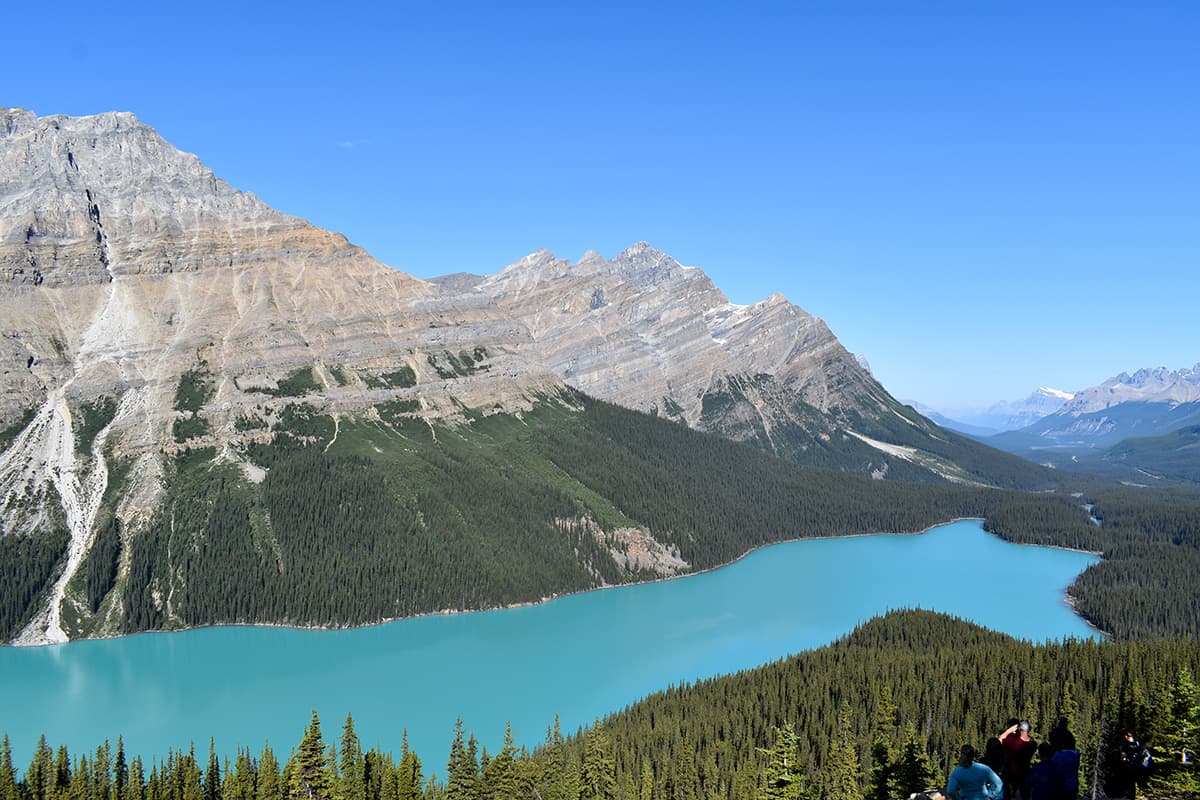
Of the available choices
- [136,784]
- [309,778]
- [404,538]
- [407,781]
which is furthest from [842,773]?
[404,538]

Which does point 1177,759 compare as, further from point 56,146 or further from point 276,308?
point 56,146

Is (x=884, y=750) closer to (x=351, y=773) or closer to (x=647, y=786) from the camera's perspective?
(x=647, y=786)

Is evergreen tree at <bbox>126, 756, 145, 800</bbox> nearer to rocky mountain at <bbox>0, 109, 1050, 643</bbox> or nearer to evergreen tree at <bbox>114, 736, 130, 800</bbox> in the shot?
evergreen tree at <bbox>114, 736, 130, 800</bbox>

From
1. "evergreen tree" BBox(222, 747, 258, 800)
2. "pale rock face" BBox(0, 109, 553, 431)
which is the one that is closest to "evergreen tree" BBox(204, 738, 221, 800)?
"evergreen tree" BBox(222, 747, 258, 800)

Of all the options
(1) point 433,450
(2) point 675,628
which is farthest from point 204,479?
(2) point 675,628

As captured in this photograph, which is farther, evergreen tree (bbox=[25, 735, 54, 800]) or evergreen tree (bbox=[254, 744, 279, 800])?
evergreen tree (bbox=[25, 735, 54, 800])

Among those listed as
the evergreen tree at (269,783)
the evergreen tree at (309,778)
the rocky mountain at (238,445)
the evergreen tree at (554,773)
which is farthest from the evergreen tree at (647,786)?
the rocky mountain at (238,445)

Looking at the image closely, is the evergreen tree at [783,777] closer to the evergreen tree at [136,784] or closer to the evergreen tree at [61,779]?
the evergreen tree at [136,784]
